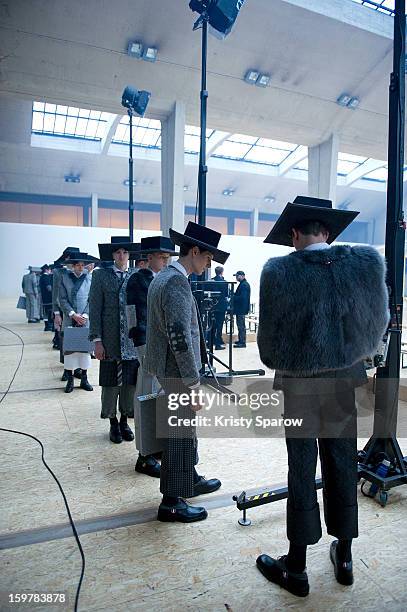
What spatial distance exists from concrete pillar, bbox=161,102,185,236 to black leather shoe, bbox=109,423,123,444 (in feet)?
22.3

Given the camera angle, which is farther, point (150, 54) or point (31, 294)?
point (31, 294)

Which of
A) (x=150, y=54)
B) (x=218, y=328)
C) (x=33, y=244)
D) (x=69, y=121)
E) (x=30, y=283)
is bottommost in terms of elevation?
(x=218, y=328)

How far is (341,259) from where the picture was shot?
1585 millimetres

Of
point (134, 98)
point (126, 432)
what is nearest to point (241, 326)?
point (134, 98)

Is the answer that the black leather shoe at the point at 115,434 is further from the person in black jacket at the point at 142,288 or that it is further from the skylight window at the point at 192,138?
the skylight window at the point at 192,138

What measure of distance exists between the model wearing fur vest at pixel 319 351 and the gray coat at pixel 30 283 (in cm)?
1039

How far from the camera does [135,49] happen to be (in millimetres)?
7969

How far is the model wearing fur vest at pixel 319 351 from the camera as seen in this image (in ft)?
5.10

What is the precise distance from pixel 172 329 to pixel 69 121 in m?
15.4

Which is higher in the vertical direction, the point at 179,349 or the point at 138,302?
the point at 138,302

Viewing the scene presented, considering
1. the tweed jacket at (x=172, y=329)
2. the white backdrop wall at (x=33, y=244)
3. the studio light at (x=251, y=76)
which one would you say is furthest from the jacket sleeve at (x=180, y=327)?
the white backdrop wall at (x=33, y=244)

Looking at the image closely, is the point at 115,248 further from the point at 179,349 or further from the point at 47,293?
the point at 47,293

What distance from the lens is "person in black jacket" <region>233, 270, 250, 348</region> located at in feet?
25.5

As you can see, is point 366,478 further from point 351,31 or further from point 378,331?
point 351,31
